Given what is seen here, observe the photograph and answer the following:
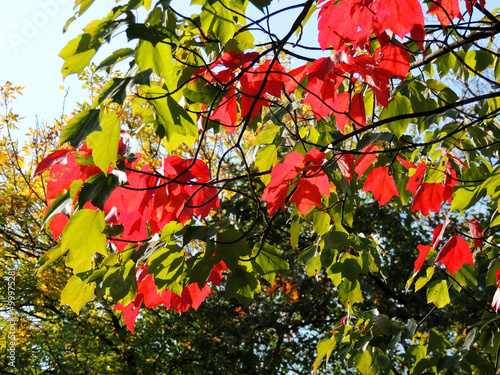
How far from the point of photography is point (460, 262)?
1.50 meters

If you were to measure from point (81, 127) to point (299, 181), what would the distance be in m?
0.61

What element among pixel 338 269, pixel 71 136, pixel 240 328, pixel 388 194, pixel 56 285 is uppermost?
pixel 56 285

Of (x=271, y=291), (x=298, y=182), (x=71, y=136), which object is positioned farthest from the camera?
(x=271, y=291)

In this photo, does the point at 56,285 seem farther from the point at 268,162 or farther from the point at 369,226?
the point at 268,162

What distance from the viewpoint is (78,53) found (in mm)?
782

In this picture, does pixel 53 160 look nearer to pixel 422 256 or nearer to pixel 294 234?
pixel 294 234

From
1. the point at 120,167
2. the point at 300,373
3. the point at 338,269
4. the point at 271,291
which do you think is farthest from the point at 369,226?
the point at 120,167

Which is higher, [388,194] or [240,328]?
[240,328]

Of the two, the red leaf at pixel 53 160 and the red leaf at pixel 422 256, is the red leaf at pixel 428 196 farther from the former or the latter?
the red leaf at pixel 53 160

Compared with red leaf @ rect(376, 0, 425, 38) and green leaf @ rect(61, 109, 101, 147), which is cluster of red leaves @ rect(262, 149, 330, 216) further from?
green leaf @ rect(61, 109, 101, 147)

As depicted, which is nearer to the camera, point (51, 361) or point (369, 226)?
point (51, 361)

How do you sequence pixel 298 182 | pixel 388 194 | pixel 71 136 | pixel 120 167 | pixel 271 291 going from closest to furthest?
1. pixel 71 136
2. pixel 120 167
3. pixel 298 182
4. pixel 388 194
5. pixel 271 291

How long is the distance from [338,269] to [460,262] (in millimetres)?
410

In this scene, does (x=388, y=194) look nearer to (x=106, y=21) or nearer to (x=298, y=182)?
(x=298, y=182)
